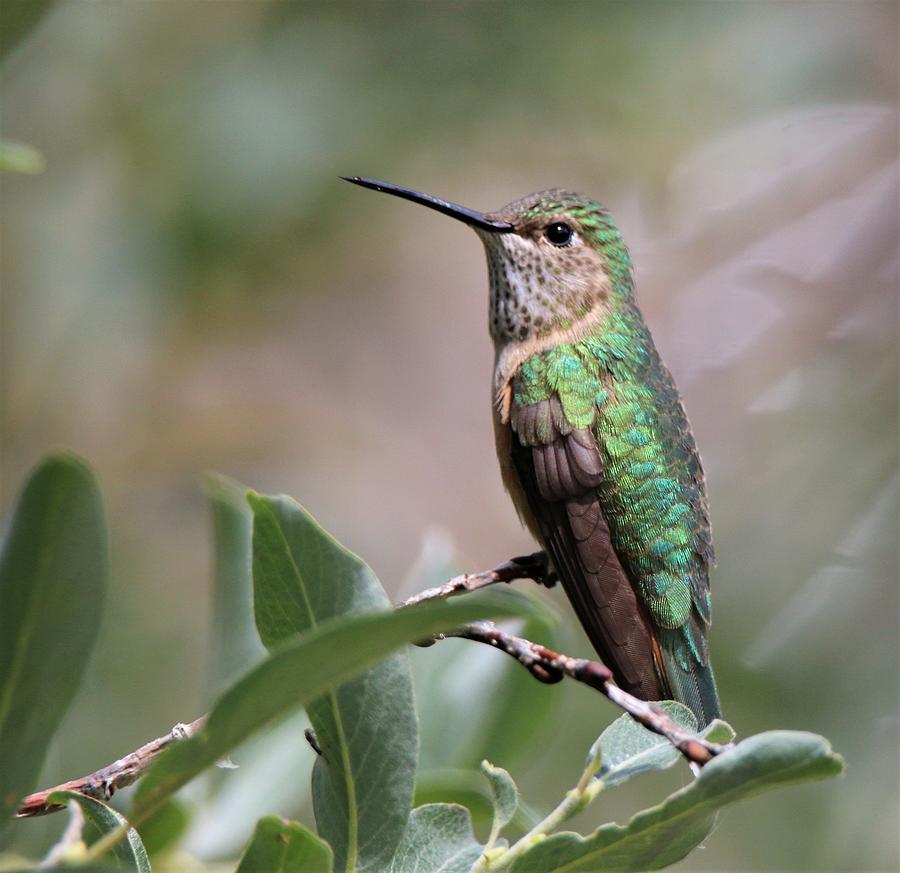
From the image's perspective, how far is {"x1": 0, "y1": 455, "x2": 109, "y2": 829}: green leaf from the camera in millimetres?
810

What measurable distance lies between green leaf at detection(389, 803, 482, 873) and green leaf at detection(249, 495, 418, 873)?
0.05 metres

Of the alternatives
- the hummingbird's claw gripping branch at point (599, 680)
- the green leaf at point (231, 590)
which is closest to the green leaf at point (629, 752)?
the hummingbird's claw gripping branch at point (599, 680)

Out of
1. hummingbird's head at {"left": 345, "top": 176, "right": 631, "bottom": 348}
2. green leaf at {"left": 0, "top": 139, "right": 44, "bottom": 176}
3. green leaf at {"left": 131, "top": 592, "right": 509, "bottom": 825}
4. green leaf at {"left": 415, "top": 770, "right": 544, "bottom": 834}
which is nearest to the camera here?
green leaf at {"left": 131, "top": 592, "right": 509, "bottom": 825}

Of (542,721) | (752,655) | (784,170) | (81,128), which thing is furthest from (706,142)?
(542,721)

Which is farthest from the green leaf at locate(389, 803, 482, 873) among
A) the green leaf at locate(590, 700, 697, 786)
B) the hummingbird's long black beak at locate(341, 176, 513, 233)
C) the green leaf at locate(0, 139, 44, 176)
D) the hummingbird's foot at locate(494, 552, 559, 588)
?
the hummingbird's long black beak at locate(341, 176, 513, 233)

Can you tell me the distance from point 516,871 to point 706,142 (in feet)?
13.9

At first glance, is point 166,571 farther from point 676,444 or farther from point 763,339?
point 763,339

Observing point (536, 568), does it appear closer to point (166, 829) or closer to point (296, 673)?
point (166, 829)

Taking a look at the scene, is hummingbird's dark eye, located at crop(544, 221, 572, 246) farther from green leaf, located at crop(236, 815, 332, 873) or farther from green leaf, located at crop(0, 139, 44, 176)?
green leaf, located at crop(236, 815, 332, 873)

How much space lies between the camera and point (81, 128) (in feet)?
11.5

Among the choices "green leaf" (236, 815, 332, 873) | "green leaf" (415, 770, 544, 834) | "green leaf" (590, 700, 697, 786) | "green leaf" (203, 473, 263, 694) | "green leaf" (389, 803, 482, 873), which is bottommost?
"green leaf" (236, 815, 332, 873)

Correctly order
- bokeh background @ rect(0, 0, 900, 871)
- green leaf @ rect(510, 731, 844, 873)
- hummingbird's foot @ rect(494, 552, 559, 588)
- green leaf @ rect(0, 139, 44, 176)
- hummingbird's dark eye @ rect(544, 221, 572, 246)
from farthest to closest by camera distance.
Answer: bokeh background @ rect(0, 0, 900, 871)
hummingbird's dark eye @ rect(544, 221, 572, 246)
hummingbird's foot @ rect(494, 552, 559, 588)
green leaf @ rect(0, 139, 44, 176)
green leaf @ rect(510, 731, 844, 873)

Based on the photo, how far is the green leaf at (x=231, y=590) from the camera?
1733 mm

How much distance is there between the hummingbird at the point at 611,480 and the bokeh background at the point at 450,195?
2.63ft
